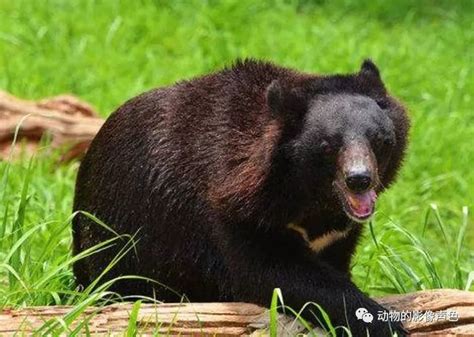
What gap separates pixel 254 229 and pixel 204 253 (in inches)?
16.7

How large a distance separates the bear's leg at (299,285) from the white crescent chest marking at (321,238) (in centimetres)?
14

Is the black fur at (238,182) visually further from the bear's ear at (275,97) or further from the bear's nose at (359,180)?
the bear's nose at (359,180)

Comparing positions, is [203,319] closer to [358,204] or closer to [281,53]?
[358,204]

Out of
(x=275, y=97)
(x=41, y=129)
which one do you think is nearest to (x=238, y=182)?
(x=275, y=97)

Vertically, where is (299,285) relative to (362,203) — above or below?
below

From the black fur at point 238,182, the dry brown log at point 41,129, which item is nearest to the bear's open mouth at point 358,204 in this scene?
the black fur at point 238,182

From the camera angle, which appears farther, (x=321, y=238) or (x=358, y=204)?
(x=321, y=238)

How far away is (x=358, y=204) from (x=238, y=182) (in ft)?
1.86

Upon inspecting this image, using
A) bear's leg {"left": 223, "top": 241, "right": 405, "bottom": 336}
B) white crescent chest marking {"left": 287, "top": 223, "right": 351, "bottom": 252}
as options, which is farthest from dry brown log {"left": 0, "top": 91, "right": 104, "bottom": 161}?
bear's leg {"left": 223, "top": 241, "right": 405, "bottom": 336}

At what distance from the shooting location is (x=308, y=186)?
4.86 meters

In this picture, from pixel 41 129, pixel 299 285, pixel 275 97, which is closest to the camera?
pixel 299 285

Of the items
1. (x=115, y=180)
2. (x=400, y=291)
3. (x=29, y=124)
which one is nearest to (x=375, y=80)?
(x=400, y=291)

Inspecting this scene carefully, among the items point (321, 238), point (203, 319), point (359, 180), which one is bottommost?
point (203, 319)

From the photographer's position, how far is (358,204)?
4.66 meters
